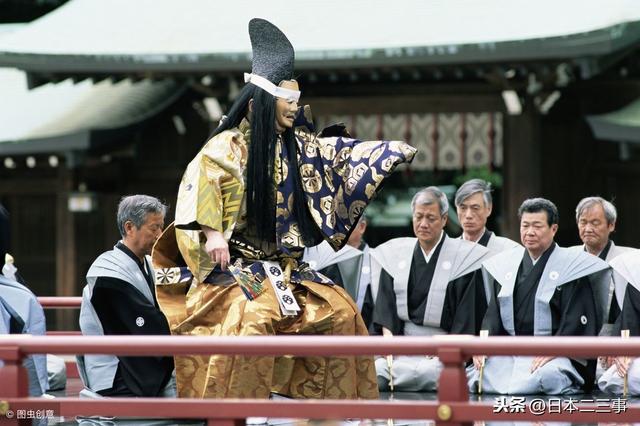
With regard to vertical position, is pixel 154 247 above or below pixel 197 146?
below

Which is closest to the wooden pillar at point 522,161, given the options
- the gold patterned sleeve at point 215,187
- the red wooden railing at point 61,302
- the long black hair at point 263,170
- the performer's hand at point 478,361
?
the performer's hand at point 478,361

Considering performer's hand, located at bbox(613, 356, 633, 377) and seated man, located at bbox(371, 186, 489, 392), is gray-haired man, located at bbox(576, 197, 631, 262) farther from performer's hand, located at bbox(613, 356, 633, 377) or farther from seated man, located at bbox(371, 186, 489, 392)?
performer's hand, located at bbox(613, 356, 633, 377)

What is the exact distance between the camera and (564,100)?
507 inches

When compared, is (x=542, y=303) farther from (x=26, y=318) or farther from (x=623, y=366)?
(x=26, y=318)

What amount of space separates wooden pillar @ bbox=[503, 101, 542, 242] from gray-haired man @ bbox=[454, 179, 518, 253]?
405 centimetres

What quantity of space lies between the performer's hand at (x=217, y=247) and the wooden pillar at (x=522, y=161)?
742cm

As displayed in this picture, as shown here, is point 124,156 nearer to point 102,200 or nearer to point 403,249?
point 102,200

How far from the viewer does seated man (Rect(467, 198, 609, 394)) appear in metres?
7.53

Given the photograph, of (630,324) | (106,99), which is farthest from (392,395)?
(106,99)

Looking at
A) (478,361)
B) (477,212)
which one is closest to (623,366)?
(478,361)

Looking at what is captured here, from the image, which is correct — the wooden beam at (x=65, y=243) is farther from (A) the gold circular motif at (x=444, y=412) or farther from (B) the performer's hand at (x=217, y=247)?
(A) the gold circular motif at (x=444, y=412)

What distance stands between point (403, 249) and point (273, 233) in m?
2.49

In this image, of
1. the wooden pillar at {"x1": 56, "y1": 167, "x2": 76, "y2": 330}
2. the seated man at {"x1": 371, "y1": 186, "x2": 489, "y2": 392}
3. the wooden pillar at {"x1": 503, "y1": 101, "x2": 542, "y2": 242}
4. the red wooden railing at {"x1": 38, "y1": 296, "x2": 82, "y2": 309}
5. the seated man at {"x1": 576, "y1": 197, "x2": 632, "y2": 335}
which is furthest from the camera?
the wooden pillar at {"x1": 56, "y1": 167, "x2": 76, "y2": 330}

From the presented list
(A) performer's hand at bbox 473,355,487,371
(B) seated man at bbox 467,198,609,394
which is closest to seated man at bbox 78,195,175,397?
(A) performer's hand at bbox 473,355,487,371
